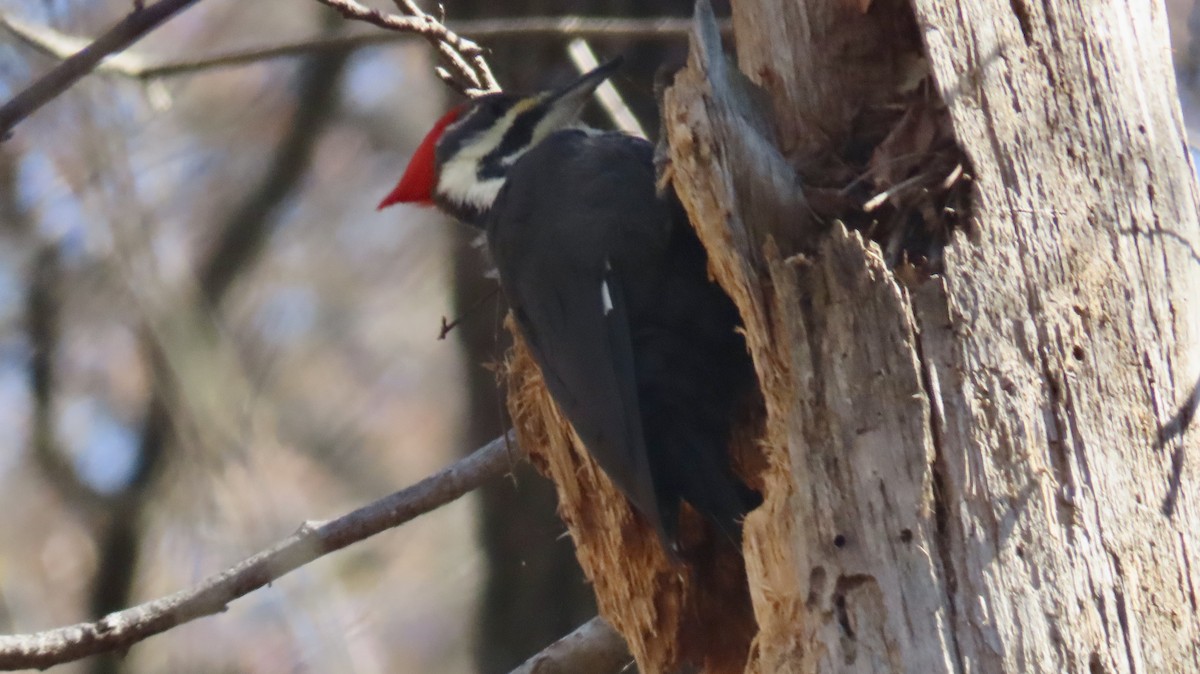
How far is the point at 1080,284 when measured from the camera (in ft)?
6.11

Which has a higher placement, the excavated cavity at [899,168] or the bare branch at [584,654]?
the excavated cavity at [899,168]

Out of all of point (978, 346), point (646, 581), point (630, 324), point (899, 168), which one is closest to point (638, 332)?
point (630, 324)

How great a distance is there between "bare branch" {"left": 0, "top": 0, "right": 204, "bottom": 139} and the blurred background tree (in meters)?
0.79

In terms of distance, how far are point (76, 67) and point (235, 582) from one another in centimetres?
119

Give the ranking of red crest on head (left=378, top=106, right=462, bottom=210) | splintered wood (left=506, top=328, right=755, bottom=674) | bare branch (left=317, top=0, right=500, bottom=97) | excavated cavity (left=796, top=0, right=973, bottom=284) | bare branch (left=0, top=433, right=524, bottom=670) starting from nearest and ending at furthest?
excavated cavity (left=796, top=0, right=973, bottom=284) < splintered wood (left=506, top=328, right=755, bottom=674) < bare branch (left=0, top=433, right=524, bottom=670) < bare branch (left=317, top=0, right=500, bottom=97) < red crest on head (left=378, top=106, right=462, bottom=210)

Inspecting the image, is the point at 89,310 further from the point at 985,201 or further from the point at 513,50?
the point at 985,201

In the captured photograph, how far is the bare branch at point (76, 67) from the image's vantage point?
212cm

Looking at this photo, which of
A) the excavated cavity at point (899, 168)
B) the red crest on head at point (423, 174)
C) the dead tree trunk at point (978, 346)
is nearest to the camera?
the dead tree trunk at point (978, 346)

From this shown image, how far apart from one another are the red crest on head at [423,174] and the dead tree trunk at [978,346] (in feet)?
5.12

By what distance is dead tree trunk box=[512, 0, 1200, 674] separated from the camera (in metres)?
1.74

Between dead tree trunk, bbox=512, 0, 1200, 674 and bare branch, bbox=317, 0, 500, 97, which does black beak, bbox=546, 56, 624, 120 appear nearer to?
bare branch, bbox=317, 0, 500, 97

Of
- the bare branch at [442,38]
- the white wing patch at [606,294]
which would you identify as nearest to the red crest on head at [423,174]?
the bare branch at [442,38]

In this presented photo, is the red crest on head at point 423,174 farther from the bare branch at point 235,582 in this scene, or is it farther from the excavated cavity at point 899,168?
the excavated cavity at point 899,168

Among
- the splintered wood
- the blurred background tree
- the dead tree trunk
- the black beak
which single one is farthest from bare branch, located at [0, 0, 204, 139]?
the black beak
